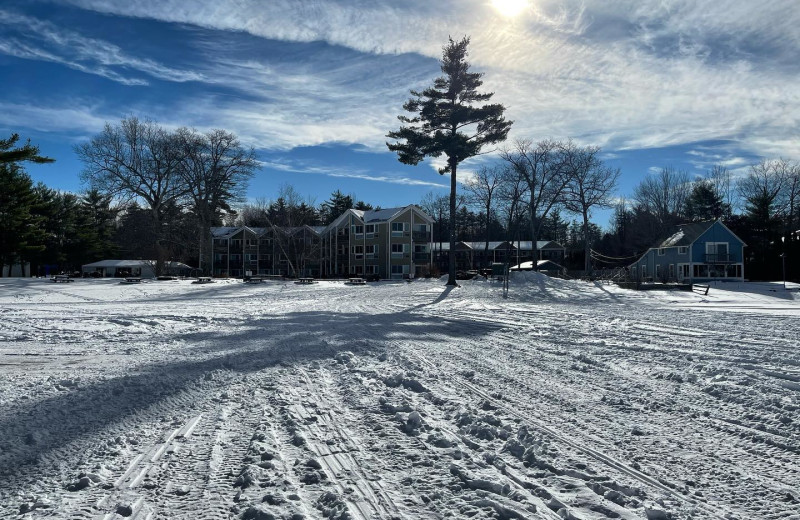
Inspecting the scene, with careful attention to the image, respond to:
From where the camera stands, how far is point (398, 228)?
67.2m

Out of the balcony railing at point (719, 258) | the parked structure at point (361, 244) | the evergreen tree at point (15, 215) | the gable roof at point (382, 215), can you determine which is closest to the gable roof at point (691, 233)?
the balcony railing at point (719, 258)

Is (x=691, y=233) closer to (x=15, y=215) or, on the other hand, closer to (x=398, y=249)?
(x=398, y=249)

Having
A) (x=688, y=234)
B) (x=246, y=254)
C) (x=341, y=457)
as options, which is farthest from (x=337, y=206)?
(x=341, y=457)

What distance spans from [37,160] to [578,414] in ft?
39.9

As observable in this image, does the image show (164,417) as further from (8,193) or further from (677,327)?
(8,193)

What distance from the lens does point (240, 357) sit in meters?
8.47

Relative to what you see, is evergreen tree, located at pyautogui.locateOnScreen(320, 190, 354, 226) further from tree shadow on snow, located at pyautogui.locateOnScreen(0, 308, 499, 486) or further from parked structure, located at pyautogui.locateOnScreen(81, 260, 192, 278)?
tree shadow on snow, located at pyautogui.locateOnScreen(0, 308, 499, 486)

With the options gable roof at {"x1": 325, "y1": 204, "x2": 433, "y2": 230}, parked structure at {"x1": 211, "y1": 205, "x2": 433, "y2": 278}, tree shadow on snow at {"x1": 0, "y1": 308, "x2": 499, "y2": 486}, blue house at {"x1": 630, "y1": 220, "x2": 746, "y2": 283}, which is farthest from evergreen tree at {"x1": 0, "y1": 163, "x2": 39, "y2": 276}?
blue house at {"x1": 630, "y1": 220, "x2": 746, "y2": 283}

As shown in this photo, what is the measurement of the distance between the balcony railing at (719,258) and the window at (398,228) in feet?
109

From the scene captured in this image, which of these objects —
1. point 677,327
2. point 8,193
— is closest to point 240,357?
point 677,327

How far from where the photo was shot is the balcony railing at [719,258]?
5241 cm

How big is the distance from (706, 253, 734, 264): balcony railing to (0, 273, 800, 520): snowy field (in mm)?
48463

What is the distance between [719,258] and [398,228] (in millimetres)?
34901

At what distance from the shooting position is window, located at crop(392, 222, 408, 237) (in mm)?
67000
